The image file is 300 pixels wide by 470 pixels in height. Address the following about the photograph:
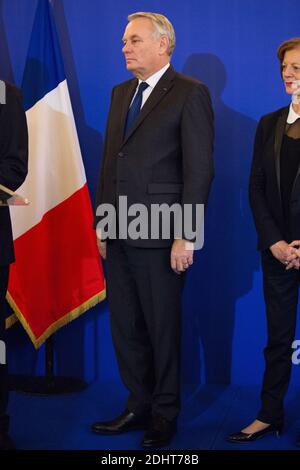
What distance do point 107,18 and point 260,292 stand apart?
1651 millimetres

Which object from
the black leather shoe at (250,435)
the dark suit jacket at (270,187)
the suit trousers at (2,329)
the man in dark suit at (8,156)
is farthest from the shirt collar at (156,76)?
the black leather shoe at (250,435)

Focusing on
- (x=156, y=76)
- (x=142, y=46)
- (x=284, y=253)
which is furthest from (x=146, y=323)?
(x=142, y=46)

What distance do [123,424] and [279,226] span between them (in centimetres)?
109

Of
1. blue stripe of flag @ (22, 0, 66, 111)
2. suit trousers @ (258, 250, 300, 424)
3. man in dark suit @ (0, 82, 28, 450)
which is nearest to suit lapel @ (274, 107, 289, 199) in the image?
suit trousers @ (258, 250, 300, 424)

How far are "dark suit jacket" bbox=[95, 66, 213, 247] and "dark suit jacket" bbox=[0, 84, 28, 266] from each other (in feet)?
1.49

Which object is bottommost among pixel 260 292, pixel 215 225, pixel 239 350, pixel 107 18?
pixel 239 350

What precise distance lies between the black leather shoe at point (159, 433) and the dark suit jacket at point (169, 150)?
0.74 m

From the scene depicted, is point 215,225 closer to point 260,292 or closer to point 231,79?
point 260,292

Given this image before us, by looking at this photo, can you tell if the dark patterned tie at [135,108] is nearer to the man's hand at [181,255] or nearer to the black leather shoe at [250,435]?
the man's hand at [181,255]

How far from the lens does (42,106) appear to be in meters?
3.70

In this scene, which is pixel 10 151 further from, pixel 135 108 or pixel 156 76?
pixel 156 76

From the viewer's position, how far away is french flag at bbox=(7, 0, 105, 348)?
372 cm

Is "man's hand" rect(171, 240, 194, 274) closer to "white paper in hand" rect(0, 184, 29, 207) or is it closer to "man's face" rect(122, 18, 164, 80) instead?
"man's face" rect(122, 18, 164, 80)

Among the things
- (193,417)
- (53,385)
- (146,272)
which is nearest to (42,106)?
(146,272)
